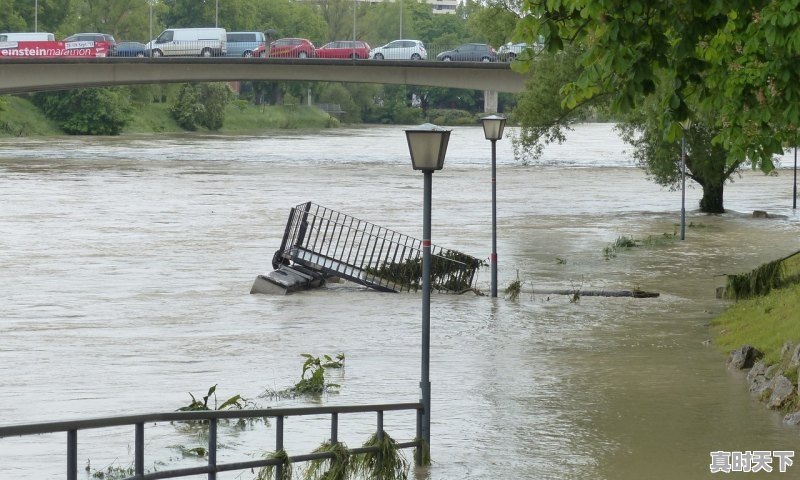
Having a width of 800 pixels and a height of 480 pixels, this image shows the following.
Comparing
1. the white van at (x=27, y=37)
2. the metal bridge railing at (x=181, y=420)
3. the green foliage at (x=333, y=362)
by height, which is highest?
the white van at (x=27, y=37)

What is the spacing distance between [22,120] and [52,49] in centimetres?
2072

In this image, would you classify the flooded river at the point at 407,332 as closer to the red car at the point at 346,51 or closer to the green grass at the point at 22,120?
the red car at the point at 346,51

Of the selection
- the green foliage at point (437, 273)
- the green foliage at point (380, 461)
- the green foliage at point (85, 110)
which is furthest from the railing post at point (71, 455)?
the green foliage at point (85, 110)

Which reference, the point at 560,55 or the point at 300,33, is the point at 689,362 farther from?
the point at 300,33

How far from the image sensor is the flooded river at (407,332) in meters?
13.2

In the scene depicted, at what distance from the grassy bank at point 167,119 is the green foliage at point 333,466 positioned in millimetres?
85704

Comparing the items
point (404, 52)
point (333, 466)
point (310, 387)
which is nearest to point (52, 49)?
point (404, 52)

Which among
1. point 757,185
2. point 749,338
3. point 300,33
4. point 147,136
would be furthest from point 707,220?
point 300,33

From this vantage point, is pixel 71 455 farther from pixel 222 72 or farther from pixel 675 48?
pixel 222 72

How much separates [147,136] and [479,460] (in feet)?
299

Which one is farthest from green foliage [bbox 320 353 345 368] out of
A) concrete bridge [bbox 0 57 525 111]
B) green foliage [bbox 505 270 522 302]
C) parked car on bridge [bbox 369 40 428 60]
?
parked car on bridge [bbox 369 40 428 60]

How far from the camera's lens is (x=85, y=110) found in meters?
99.1

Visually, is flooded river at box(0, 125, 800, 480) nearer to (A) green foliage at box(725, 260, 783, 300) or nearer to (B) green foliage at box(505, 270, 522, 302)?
(B) green foliage at box(505, 270, 522, 302)

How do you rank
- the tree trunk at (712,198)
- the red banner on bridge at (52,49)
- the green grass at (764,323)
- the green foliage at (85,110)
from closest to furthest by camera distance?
the green grass at (764,323), the tree trunk at (712,198), the red banner on bridge at (52,49), the green foliage at (85,110)
